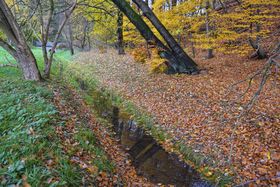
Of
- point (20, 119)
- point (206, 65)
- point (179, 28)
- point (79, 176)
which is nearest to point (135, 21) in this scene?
point (179, 28)

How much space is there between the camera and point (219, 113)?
276 inches

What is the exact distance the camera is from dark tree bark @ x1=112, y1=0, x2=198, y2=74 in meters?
10.7

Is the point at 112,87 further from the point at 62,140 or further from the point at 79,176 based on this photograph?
the point at 79,176

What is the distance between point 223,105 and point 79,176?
525 cm

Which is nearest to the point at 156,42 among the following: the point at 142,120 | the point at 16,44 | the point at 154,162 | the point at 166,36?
the point at 166,36

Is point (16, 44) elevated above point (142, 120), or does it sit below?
above

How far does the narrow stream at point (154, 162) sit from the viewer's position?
511cm

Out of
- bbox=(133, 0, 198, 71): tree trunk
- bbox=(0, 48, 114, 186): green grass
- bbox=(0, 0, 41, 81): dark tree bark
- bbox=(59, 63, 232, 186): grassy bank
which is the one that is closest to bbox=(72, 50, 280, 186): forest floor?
bbox=(59, 63, 232, 186): grassy bank

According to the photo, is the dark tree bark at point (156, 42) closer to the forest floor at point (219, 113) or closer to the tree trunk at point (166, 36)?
the tree trunk at point (166, 36)

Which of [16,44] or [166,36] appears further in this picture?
[166,36]

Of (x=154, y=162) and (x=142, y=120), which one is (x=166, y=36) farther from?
(x=154, y=162)

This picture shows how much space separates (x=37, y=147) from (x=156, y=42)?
803 cm

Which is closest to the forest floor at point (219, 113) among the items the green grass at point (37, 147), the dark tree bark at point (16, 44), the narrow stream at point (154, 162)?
the narrow stream at point (154, 162)

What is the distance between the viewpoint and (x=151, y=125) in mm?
7512
